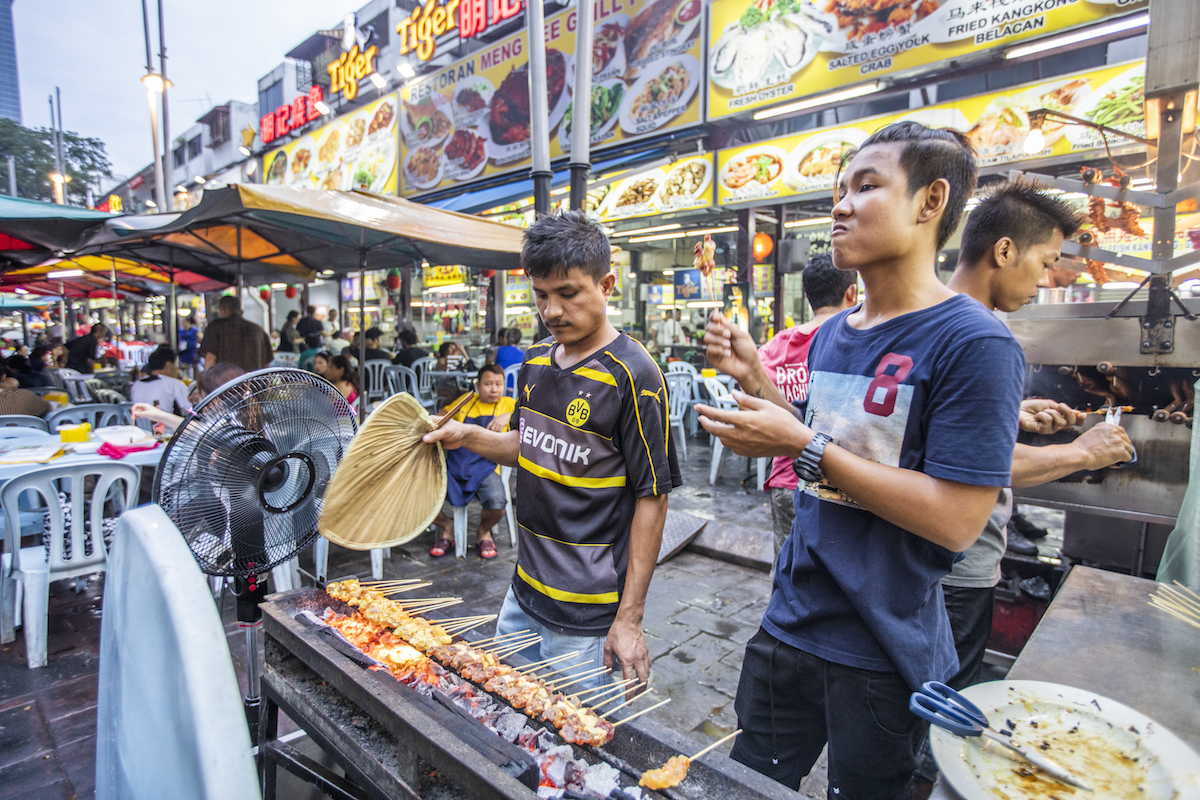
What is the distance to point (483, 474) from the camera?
16.9ft

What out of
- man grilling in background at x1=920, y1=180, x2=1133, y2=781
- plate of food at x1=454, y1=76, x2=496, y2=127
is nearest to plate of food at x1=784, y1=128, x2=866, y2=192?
man grilling in background at x1=920, y1=180, x2=1133, y2=781

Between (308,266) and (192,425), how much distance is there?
8.82m

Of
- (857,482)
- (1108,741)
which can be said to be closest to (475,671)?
(857,482)

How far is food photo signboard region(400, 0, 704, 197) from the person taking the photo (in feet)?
29.9

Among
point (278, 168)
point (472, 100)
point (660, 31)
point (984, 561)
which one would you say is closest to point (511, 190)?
point (472, 100)

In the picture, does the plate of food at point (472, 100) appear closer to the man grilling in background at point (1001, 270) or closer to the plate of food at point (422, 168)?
the plate of food at point (422, 168)

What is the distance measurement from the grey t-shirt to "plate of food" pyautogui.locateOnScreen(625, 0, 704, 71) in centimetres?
877

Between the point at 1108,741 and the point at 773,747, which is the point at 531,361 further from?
the point at 1108,741

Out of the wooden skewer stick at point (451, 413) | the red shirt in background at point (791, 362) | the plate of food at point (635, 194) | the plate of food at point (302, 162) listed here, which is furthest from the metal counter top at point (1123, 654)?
the plate of food at point (302, 162)

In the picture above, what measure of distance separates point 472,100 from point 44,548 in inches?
441

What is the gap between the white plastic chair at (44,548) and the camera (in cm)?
339

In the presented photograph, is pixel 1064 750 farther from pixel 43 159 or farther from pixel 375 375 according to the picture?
pixel 43 159

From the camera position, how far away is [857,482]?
47.3 inches

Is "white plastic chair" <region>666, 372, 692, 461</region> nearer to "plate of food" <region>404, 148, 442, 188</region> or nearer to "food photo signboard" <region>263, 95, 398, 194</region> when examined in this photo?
"plate of food" <region>404, 148, 442, 188</region>
